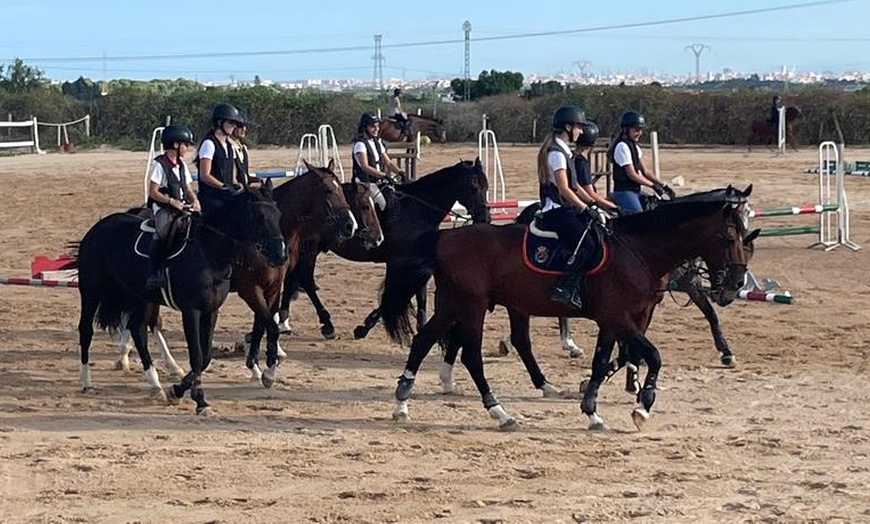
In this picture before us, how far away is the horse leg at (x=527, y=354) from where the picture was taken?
35.5 feet

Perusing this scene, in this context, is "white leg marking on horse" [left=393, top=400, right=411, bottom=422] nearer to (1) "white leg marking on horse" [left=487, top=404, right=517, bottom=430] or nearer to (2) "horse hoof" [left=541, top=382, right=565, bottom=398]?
(1) "white leg marking on horse" [left=487, top=404, right=517, bottom=430]

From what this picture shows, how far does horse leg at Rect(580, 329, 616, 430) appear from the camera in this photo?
9625mm

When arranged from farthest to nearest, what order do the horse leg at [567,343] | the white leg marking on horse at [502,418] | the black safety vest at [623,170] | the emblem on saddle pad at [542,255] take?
the horse leg at [567,343] → the black safety vest at [623,170] → the emblem on saddle pad at [542,255] → the white leg marking on horse at [502,418]

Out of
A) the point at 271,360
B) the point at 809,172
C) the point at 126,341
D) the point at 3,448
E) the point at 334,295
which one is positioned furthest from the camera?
the point at 809,172

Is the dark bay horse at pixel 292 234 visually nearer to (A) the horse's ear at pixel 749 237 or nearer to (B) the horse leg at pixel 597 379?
(B) the horse leg at pixel 597 379

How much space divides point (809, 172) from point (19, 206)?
1858cm

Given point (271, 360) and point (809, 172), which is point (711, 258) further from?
point (809, 172)

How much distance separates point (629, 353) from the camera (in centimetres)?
1052

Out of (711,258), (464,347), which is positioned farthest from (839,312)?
(464,347)

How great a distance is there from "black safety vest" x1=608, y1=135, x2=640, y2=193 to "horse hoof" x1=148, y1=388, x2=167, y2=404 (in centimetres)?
473

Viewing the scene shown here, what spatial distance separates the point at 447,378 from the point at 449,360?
0.27 meters

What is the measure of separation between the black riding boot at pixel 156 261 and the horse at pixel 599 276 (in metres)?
2.06

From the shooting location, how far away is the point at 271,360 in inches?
→ 443

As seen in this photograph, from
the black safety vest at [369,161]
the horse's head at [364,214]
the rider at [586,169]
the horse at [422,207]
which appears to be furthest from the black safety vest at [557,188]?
the black safety vest at [369,161]
